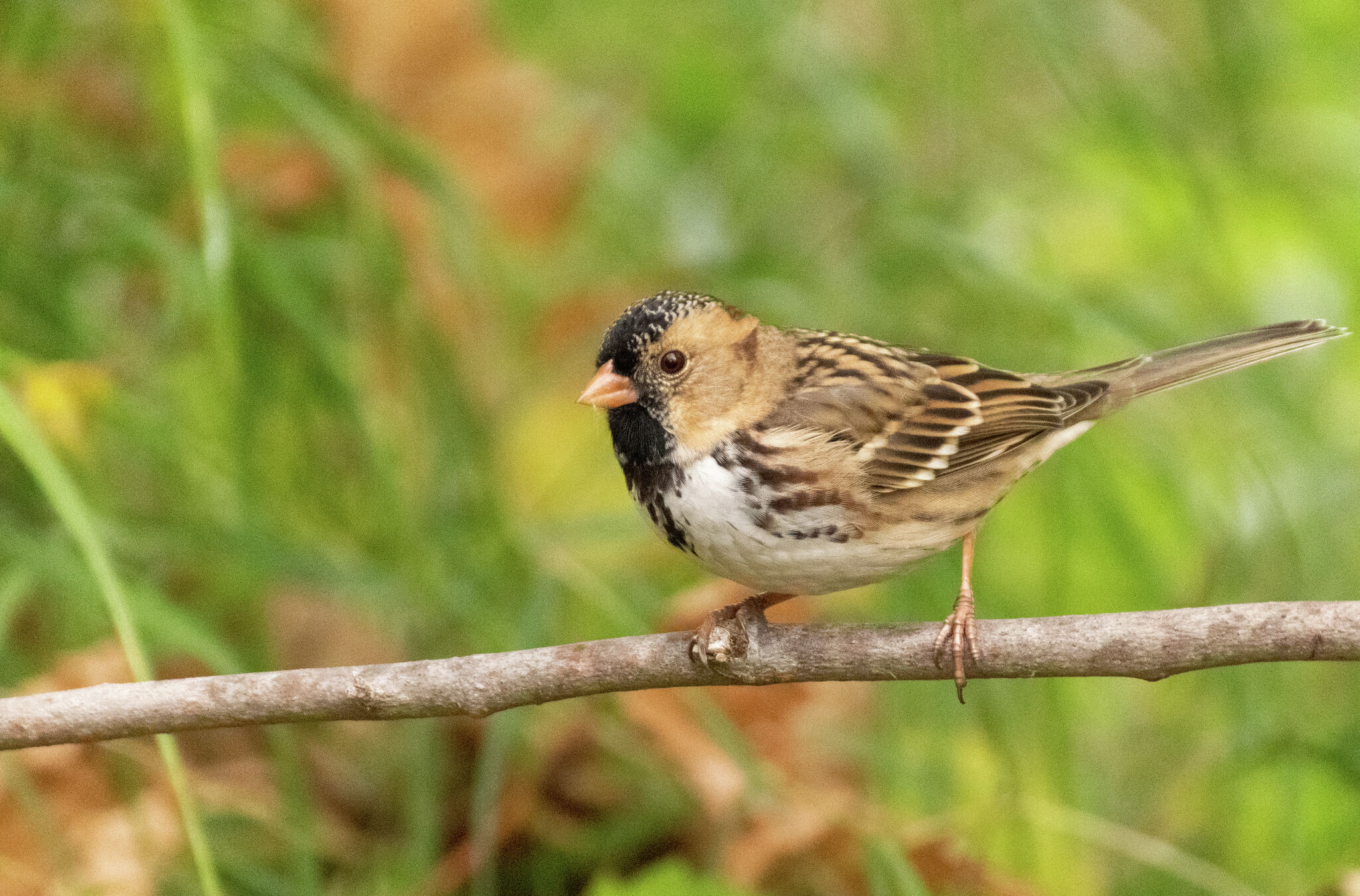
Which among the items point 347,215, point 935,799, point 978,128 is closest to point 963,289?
point 935,799

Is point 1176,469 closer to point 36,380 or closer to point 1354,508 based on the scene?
point 1354,508

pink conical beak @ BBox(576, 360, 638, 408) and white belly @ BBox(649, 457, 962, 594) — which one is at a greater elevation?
pink conical beak @ BBox(576, 360, 638, 408)

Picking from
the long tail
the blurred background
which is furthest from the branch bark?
the long tail

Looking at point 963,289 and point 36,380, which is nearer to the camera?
point 36,380

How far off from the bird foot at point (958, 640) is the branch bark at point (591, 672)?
1 centimetres

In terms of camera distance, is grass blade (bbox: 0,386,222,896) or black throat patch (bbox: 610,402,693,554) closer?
grass blade (bbox: 0,386,222,896)

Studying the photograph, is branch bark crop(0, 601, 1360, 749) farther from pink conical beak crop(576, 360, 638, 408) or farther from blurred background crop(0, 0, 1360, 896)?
pink conical beak crop(576, 360, 638, 408)

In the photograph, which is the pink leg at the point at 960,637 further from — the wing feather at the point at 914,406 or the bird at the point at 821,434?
the wing feather at the point at 914,406

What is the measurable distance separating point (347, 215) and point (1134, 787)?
2611 mm

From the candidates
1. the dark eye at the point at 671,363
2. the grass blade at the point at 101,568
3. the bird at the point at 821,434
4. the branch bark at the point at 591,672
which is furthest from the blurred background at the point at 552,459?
the dark eye at the point at 671,363

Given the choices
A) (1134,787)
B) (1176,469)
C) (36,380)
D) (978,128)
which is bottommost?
(1134,787)

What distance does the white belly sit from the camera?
219 centimetres

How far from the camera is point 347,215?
12.6ft

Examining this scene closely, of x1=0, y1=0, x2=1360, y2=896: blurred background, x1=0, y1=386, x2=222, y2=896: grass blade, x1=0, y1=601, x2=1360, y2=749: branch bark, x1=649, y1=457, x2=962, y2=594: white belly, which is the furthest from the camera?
x1=0, y1=0, x2=1360, y2=896: blurred background
